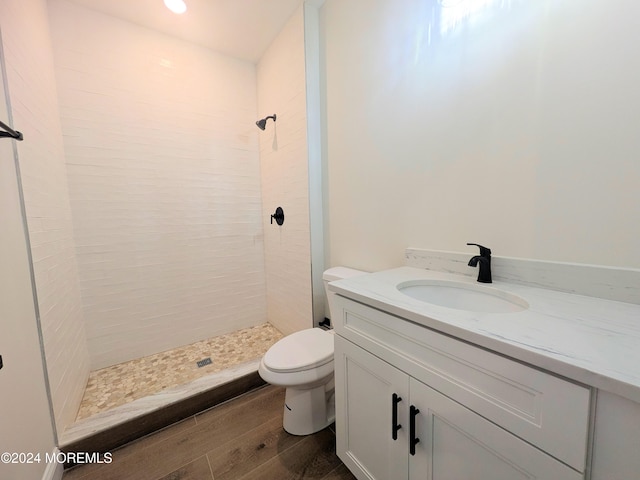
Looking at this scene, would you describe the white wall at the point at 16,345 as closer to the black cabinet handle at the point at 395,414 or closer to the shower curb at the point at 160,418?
the shower curb at the point at 160,418

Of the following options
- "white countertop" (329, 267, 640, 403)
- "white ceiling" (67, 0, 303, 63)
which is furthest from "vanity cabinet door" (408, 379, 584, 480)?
"white ceiling" (67, 0, 303, 63)

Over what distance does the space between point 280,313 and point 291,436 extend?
3.51 ft

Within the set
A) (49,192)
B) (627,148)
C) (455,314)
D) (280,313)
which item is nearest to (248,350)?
(280,313)

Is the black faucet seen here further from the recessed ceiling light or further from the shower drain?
the recessed ceiling light

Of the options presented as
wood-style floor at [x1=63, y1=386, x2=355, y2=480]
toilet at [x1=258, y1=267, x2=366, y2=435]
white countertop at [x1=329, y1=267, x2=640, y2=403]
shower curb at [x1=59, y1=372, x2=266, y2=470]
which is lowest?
wood-style floor at [x1=63, y1=386, x2=355, y2=480]

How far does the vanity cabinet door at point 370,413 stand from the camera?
0.77 metres

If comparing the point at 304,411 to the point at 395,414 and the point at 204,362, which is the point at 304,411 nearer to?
the point at 395,414

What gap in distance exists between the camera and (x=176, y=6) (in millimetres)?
1582

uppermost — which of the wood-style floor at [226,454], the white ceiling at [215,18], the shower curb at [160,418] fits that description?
the white ceiling at [215,18]

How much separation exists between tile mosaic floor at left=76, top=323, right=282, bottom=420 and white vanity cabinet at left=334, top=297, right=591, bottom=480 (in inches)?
46.0

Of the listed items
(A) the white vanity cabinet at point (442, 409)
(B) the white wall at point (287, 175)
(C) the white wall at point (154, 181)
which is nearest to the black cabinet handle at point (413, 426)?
(A) the white vanity cabinet at point (442, 409)

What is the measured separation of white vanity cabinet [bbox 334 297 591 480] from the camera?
46cm

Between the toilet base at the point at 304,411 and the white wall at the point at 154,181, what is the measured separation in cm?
123

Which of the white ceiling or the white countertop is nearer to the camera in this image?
the white countertop
